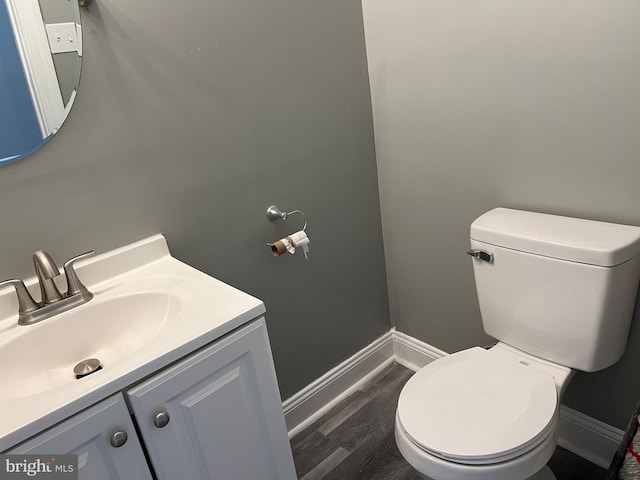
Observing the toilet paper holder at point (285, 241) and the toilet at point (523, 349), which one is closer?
the toilet at point (523, 349)

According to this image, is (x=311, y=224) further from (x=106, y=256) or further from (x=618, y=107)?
(x=618, y=107)

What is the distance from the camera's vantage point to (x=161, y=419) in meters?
0.93

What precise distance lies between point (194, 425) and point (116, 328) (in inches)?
14.4

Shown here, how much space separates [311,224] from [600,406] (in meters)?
1.14

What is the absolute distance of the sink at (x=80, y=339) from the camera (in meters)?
1.06

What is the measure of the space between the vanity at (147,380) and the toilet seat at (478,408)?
37 cm

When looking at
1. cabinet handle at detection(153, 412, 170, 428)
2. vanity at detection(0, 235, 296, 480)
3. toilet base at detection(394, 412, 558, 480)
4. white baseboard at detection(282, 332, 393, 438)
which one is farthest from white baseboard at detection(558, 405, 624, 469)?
cabinet handle at detection(153, 412, 170, 428)

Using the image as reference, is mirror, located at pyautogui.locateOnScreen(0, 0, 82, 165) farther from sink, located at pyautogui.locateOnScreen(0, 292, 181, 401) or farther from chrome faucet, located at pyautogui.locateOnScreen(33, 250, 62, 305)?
sink, located at pyautogui.locateOnScreen(0, 292, 181, 401)

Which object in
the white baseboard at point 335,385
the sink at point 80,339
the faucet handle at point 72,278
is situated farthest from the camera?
the white baseboard at point 335,385

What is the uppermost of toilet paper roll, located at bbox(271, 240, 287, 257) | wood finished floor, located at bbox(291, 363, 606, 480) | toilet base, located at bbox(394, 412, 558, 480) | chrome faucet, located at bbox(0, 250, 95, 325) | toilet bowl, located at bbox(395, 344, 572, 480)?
chrome faucet, located at bbox(0, 250, 95, 325)

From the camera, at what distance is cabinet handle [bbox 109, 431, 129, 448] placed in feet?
2.86

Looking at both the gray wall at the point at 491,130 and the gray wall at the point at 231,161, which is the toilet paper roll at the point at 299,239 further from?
the gray wall at the point at 491,130

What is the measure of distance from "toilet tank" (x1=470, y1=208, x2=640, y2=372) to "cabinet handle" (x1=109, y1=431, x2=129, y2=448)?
1.08 metres

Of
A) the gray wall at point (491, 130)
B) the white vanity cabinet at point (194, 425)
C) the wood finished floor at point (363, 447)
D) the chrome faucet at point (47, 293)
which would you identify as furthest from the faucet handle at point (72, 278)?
the gray wall at point (491, 130)
